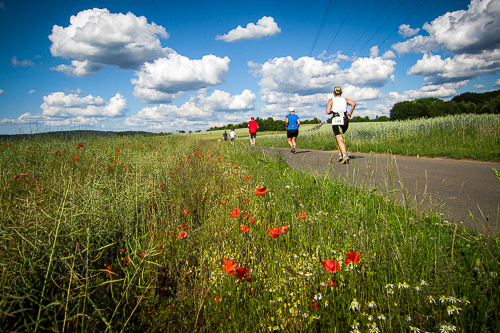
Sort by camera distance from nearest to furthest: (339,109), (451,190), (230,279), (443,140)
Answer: (230,279)
(451,190)
(339,109)
(443,140)

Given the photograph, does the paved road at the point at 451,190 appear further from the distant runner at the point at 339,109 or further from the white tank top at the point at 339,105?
the white tank top at the point at 339,105

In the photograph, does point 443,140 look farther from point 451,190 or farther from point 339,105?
point 451,190

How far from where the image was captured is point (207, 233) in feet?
8.14

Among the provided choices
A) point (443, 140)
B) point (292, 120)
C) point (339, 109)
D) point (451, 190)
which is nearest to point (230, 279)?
point (451, 190)

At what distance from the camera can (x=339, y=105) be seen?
7.30 m

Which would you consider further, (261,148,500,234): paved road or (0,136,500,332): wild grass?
(261,148,500,234): paved road

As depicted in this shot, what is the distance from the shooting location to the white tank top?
7273 millimetres

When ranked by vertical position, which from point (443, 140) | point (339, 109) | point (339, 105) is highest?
point (339, 105)

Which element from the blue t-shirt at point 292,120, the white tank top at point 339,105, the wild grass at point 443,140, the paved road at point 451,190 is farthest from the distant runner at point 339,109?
the blue t-shirt at point 292,120

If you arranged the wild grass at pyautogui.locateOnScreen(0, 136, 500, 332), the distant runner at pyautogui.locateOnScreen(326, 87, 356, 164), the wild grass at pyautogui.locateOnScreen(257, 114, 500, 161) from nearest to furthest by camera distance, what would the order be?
the wild grass at pyautogui.locateOnScreen(0, 136, 500, 332) < the distant runner at pyautogui.locateOnScreen(326, 87, 356, 164) < the wild grass at pyautogui.locateOnScreen(257, 114, 500, 161)

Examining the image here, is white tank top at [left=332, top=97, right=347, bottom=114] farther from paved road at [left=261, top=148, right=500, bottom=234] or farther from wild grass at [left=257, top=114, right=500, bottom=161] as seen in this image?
paved road at [left=261, top=148, right=500, bottom=234]

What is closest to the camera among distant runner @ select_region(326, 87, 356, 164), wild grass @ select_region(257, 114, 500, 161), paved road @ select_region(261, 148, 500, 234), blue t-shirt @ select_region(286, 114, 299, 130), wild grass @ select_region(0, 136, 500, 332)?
wild grass @ select_region(0, 136, 500, 332)

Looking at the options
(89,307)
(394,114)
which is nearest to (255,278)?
(89,307)

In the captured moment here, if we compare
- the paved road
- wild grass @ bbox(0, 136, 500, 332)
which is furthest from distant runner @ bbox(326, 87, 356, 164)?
wild grass @ bbox(0, 136, 500, 332)
